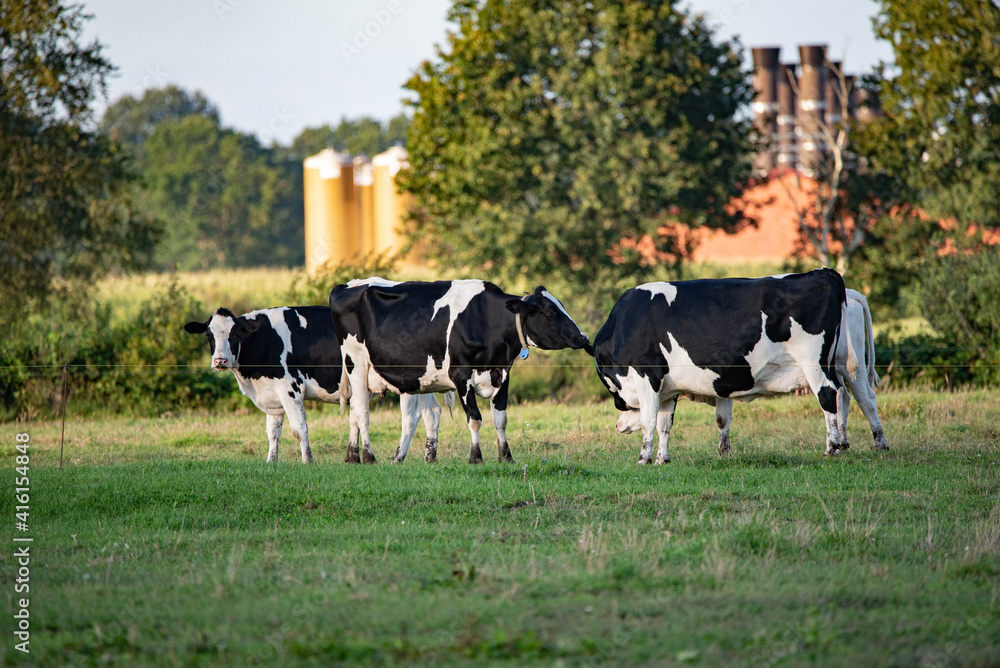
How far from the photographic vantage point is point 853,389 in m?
12.2

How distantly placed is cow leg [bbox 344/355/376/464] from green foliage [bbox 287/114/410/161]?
2788 inches

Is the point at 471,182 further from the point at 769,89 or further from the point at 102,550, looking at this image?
the point at 769,89

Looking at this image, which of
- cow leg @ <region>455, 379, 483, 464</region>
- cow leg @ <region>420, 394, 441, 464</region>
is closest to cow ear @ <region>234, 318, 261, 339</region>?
cow leg @ <region>420, 394, 441, 464</region>

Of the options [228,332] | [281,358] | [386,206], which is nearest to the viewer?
[228,332]

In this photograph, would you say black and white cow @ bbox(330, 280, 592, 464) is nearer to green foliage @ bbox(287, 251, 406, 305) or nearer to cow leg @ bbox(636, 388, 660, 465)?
cow leg @ bbox(636, 388, 660, 465)

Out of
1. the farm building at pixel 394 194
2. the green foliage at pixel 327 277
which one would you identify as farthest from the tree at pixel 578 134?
the farm building at pixel 394 194

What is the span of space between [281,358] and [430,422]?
2.20m

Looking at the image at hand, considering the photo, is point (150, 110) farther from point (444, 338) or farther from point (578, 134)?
point (444, 338)

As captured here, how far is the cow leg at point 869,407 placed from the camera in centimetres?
1187

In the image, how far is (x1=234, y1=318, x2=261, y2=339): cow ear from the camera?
1308 centimetres

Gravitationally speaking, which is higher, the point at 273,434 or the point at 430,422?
the point at 430,422

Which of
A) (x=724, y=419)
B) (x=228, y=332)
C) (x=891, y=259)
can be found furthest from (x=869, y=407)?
(x=891, y=259)

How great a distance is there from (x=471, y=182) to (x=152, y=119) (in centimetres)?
6871

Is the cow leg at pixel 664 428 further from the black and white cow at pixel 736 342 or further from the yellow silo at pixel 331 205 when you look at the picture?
the yellow silo at pixel 331 205
